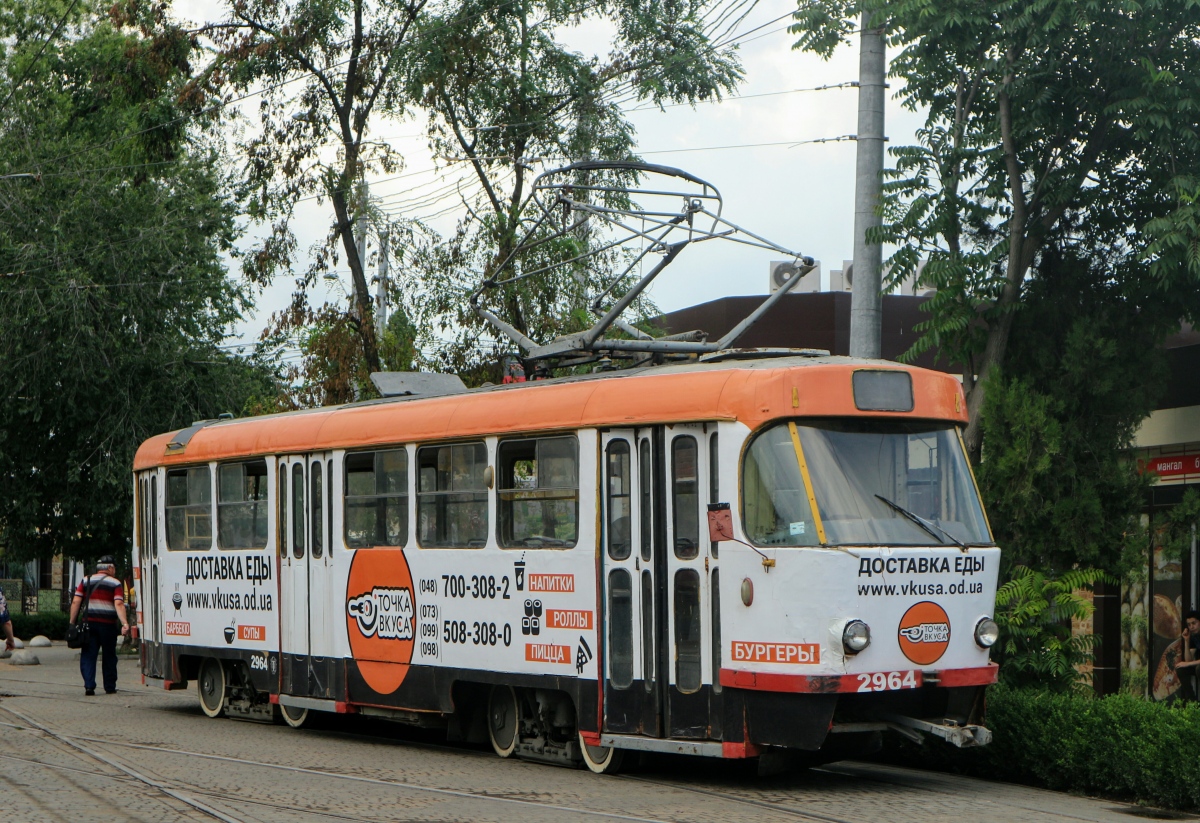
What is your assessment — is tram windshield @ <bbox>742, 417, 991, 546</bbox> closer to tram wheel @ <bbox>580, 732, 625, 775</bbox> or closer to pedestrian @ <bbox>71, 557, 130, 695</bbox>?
tram wheel @ <bbox>580, 732, 625, 775</bbox>

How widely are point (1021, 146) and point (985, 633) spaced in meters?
5.88

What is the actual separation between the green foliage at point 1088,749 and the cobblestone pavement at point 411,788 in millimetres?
213

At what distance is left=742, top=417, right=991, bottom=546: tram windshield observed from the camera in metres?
10.5

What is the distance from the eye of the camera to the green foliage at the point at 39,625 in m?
39.4

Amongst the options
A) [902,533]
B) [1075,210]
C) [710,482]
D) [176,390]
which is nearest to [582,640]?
[710,482]

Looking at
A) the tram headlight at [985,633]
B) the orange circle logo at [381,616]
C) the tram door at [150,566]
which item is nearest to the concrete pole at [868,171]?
the tram headlight at [985,633]

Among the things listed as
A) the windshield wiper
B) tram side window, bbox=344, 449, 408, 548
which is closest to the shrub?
tram side window, bbox=344, 449, 408, 548

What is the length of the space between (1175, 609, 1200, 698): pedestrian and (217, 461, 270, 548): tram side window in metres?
8.97

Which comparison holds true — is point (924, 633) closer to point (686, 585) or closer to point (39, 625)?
point (686, 585)

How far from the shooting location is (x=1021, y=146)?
595 inches

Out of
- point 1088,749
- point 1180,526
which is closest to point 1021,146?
point 1180,526

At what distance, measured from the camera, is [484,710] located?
1342 centimetres

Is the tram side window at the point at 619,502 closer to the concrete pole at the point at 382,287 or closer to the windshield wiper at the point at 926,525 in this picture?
the windshield wiper at the point at 926,525

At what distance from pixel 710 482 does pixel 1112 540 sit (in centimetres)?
492
